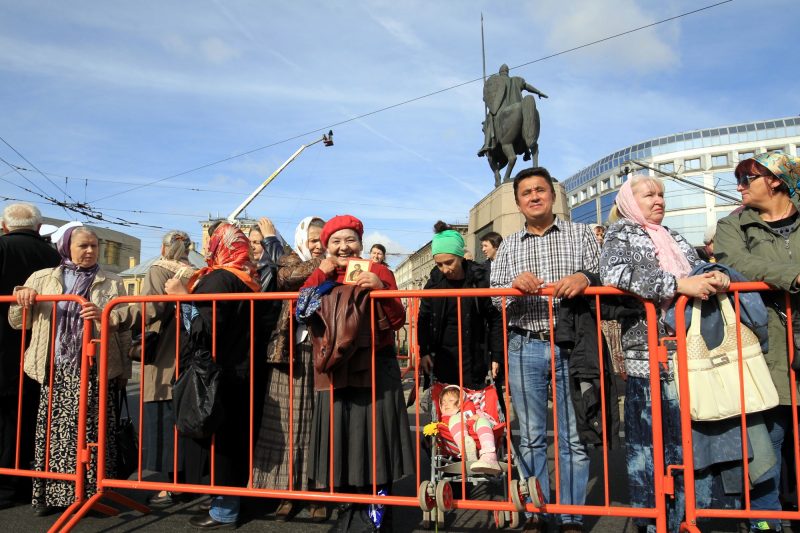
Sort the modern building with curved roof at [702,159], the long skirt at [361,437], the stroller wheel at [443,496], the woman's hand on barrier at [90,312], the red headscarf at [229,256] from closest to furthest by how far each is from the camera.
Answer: the stroller wheel at [443,496], the long skirt at [361,437], the woman's hand on barrier at [90,312], the red headscarf at [229,256], the modern building with curved roof at [702,159]

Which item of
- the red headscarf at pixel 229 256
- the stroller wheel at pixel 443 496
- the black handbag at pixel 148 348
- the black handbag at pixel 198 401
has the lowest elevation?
the stroller wheel at pixel 443 496

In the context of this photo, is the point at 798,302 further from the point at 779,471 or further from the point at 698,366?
the point at 779,471

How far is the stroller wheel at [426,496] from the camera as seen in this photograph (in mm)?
2906

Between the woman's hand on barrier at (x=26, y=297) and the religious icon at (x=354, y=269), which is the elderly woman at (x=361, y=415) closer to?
the religious icon at (x=354, y=269)

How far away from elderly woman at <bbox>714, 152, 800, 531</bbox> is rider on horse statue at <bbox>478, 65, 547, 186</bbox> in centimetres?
860

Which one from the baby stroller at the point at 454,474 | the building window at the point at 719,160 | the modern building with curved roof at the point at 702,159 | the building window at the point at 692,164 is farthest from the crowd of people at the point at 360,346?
the building window at the point at 719,160

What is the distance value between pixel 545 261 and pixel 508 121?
30.3 ft

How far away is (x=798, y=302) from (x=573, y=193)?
8270 cm

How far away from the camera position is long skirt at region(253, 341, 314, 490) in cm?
371

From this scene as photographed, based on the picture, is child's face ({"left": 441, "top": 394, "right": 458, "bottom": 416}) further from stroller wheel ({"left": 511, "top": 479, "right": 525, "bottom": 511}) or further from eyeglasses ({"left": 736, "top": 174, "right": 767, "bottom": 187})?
eyeglasses ({"left": 736, "top": 174, "right": 767, "bottom": 187})

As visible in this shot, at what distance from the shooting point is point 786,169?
325 cm

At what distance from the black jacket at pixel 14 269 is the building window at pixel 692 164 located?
232 feet

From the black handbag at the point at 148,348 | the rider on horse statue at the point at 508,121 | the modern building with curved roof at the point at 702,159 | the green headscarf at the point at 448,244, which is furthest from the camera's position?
the modern building with curved roof at the point at 702,159

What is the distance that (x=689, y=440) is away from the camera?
2854 millimetres
